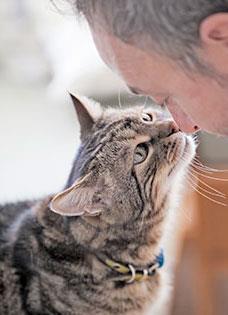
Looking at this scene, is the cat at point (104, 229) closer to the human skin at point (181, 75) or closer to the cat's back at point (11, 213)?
the cat's back at point (11, 213)

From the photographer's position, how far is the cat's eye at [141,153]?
132cm

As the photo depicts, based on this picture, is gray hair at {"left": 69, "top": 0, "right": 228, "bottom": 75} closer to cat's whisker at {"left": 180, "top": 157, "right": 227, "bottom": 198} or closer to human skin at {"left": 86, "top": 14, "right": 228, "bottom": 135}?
human skin at {"left": 86, "top": 14, "right": 228, "bottom": 135}

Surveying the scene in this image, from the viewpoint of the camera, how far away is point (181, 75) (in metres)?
0.75

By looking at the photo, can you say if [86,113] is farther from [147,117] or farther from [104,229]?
[104,229]

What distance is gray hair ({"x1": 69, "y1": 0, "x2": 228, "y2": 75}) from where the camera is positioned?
66cm

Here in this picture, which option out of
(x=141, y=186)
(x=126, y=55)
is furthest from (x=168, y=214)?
(x=126, y=55)

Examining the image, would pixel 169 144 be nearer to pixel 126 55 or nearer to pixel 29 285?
pixel 29 285

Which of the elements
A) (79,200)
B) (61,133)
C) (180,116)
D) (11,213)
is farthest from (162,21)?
(61,133)

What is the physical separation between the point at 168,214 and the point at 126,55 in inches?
27.3

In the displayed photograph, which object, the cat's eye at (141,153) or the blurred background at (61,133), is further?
the blurred background at (61,133)

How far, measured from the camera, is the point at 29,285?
1297mm

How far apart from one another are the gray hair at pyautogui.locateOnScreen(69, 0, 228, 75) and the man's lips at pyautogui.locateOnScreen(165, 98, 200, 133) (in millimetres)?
126

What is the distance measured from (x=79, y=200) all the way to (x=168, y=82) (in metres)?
0.49

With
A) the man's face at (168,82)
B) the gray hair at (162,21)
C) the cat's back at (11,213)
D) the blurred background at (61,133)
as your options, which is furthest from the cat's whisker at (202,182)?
the gray hair at (162,21)
